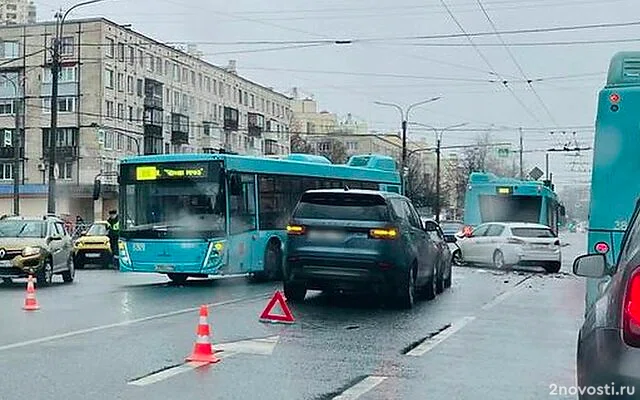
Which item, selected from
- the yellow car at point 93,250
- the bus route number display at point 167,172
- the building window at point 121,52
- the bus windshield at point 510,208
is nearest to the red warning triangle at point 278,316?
the bus route number display at point 167,172

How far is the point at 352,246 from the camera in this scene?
1558cm

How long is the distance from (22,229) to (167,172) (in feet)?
13.9

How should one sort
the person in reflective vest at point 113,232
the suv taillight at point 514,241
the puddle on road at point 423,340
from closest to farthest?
the puddle on road at point 423,340 < the suv taillight at point 514,241 < the person in reflective vest at point 113,232

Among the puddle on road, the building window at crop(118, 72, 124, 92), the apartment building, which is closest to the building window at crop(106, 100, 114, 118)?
the apartment building

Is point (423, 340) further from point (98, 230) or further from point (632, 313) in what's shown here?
point (98, 230)

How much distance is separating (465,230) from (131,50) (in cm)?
4460

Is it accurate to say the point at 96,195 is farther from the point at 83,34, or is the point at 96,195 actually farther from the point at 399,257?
the point at 83,34

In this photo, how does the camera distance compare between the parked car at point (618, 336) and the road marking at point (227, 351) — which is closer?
the parked car at point (618, 336)

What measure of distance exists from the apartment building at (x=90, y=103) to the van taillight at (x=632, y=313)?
198 feet

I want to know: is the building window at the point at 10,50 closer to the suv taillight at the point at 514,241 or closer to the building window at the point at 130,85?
the building window at the point at 130,85

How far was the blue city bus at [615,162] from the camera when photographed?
1099cm

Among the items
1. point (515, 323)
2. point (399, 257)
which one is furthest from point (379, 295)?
point (515, 323)

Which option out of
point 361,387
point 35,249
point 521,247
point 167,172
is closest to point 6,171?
point 521,247

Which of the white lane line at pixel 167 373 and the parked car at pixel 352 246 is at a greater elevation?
the parked car at pixel 352 246
